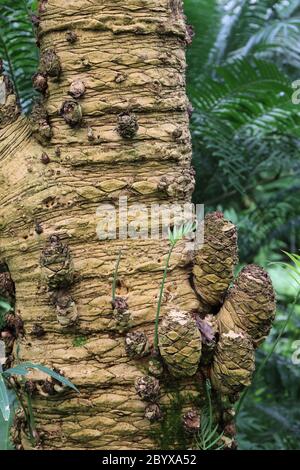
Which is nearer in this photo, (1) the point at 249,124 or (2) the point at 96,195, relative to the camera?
(2) the point at 96,195

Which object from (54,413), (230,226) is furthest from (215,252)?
(54,413)

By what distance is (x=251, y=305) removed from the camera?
1.00 metres

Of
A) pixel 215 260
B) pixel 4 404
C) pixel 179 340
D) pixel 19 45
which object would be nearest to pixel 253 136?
pixel 19 45

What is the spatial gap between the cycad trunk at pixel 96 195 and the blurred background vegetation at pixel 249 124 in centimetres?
63

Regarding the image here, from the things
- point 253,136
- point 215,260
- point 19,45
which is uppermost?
point 19,45

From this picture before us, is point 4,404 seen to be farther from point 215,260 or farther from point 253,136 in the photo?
point 253,136

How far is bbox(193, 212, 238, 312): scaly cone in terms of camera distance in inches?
39.9

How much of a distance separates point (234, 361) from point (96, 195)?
0.36 metres

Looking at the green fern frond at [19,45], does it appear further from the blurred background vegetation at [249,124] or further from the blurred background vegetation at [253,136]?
the blurred background vegetation at [253,136]

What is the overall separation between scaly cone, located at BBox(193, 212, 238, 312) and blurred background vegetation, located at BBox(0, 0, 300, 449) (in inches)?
25.4

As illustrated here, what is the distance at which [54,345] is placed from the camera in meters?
1.05

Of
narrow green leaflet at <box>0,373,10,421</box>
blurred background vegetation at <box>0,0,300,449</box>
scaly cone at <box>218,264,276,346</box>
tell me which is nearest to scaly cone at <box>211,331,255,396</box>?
scaly cone at <box>218,264,276,346</box>

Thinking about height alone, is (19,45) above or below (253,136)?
above

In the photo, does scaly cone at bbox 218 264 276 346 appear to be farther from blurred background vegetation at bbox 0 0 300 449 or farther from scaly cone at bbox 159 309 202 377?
blurred background vegetation at bbox 0 0 300 449
